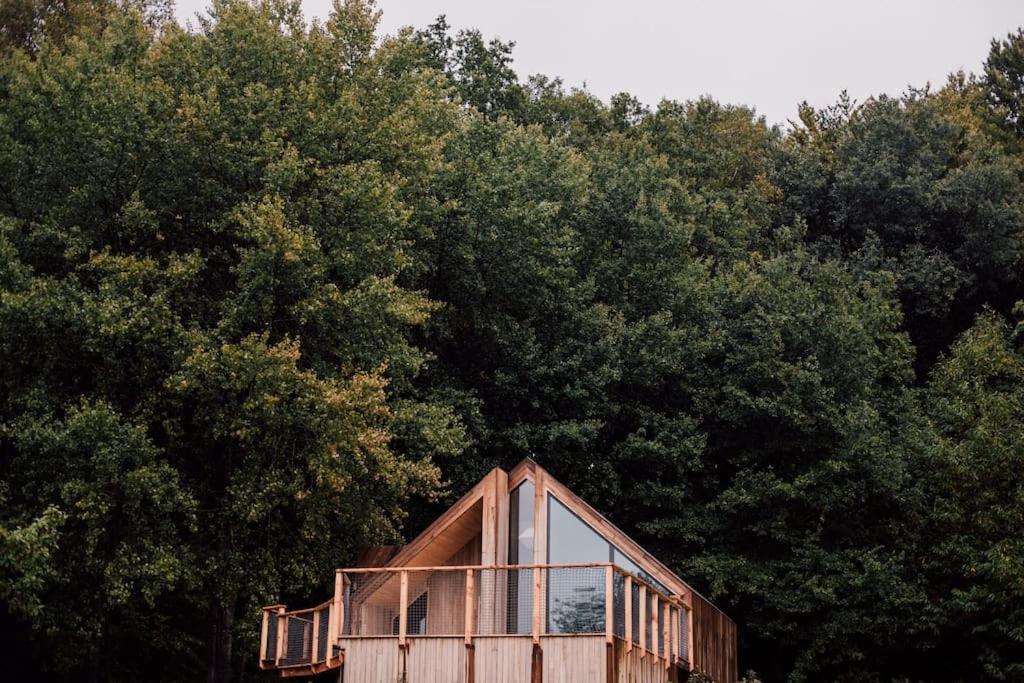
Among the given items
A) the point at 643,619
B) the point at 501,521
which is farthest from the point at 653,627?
the point at 501,521

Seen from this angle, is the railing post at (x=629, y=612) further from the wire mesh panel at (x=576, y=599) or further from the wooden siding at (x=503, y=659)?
the wooden siding at (x=503, y=659)

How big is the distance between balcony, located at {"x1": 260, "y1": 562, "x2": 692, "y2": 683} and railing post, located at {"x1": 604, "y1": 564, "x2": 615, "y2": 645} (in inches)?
0.6

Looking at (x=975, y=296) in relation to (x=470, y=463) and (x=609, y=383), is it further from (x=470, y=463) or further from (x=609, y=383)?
(x=470, y=463)

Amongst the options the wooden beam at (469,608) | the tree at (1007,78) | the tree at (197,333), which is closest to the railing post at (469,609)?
the wooden beam at (469,608)

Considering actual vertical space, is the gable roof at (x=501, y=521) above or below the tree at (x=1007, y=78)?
below

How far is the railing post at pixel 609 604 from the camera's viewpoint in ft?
63.4

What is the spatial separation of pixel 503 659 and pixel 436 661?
3.54 feet

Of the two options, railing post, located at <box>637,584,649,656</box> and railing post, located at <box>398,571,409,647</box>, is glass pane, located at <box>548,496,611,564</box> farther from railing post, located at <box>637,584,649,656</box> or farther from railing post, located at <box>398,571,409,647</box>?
railing post, located at <box>398,571,409,647</box>

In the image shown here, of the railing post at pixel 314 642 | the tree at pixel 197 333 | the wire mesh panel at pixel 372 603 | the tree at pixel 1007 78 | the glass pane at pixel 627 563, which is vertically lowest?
the railing post at pixel 314 642

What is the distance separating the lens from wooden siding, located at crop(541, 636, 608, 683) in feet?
63.3

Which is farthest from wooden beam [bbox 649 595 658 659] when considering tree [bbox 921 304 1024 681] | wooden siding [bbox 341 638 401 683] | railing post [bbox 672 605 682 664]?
tree [bbox 921 304 1024 681]

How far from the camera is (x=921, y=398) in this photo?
3353cm

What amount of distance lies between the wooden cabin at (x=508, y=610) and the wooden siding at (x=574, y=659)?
0.02m

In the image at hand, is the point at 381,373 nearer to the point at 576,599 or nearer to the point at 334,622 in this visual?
the point at 334,622
